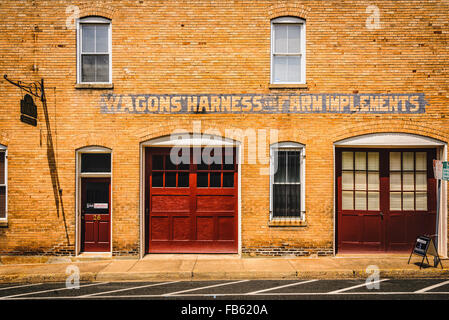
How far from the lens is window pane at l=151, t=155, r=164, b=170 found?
9625 mm

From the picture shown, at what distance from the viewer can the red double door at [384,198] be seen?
955 cm

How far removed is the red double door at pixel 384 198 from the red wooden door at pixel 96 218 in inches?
274

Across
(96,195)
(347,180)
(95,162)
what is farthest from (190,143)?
(347,180)

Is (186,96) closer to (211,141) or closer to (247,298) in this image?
(211,141)

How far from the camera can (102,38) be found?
951 centimetres

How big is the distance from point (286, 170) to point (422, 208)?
4.27m

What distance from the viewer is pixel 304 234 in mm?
9289

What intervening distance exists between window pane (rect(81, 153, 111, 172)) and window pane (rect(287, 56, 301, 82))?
591 centimetres

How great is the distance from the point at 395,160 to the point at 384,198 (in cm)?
120

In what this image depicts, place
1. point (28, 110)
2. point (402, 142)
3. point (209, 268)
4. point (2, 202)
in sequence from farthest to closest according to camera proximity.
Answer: point (2, 202) < point (402, 142) < point (28, 110) < point (209, 268)

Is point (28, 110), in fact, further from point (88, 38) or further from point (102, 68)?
point (88, 38)

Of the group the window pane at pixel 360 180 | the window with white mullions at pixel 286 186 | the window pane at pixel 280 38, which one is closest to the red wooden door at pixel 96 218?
the window with white mullions at pixel 286 186

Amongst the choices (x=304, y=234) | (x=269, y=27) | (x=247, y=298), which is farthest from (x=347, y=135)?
(x=247, y=298)

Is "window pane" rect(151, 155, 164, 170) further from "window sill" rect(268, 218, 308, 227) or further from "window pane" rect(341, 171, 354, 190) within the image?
"window pane" rect(341, 171, 354, 190)
